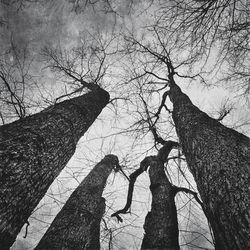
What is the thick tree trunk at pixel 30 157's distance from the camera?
146 cm

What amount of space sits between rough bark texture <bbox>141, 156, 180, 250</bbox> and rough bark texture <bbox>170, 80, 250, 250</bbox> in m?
1.04

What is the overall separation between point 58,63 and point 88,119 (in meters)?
3.15

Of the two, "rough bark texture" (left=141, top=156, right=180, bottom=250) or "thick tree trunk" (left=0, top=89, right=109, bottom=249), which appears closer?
"thick tree trunk" (left=0, top=89, right=109, bottom=249)

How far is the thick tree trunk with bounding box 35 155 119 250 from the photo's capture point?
2.44 metres

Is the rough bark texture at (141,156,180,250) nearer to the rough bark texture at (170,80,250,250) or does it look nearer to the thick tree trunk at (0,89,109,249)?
the rough bark texture at (170,80,250,250)

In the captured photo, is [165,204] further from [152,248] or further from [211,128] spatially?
[211,128]

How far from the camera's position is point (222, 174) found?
1.58 m

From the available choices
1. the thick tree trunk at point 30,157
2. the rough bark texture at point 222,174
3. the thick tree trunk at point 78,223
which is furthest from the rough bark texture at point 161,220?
the thick tree trunk at point 30,157

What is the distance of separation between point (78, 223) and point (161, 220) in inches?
49.8

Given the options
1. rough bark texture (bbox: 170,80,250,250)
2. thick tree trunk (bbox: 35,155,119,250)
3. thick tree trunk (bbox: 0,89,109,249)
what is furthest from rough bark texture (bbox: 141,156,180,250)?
thick tree trunk (bbox: 0,89,109,249)

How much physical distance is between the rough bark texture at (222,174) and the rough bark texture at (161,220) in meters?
1.04

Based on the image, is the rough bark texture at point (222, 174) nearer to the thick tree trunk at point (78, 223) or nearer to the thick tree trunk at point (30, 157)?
the thick tree trunk at point (30, 157)

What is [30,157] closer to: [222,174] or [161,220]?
[222,174]

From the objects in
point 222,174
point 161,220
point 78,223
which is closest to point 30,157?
point 78,223
